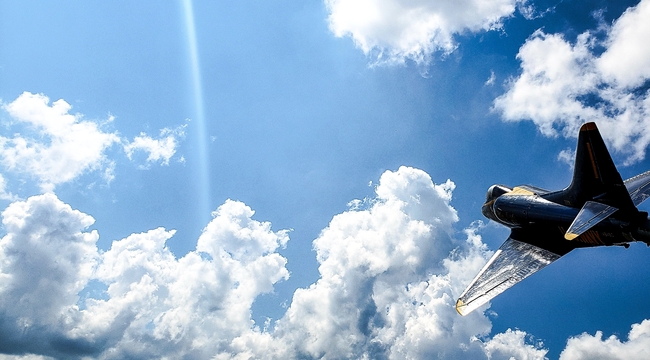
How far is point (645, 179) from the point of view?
28.1 meters

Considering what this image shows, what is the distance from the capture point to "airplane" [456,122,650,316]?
65.4 feet

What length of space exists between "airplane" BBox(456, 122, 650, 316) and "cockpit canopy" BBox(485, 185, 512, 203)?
0.94 ft

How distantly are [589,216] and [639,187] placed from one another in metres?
12.5

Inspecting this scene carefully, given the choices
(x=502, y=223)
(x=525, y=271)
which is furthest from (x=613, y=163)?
(x=502, y=223)

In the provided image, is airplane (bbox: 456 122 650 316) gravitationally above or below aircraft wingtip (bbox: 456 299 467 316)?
above

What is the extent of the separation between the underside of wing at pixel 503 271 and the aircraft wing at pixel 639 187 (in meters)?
7.81

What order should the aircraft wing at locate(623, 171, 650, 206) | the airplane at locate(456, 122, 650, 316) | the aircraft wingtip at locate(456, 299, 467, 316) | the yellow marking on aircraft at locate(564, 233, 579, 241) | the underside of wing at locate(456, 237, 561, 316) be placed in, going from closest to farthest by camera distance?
the yellow marking on aircraft at locate(564, 233, 579, 241) → the airplane at locate(456, 122, 650, 316) → the aircraft wingtip at locate(456, 299, 467, 316) → the underside of wing at locate(456, 237, 561, 316) → the aircraft wing at locate(623, 171, 650, 206)

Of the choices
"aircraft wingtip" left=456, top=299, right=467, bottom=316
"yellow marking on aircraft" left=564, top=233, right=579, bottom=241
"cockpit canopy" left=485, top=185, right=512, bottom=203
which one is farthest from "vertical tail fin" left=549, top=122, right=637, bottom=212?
"aircraft wingtip" left=456, top=299, right=467, bottom=316

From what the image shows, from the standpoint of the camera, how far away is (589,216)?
19094 millimetres

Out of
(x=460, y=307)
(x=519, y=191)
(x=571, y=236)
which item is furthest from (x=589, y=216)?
(x=519, y=191)

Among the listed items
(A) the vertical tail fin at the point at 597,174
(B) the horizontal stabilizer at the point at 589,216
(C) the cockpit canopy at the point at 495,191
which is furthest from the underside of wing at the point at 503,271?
(C) the cockpit canopy at the point at 495,191

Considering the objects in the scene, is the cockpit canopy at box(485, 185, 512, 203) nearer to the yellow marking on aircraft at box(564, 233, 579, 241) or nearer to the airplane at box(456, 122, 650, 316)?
the airplane at box(456, 122, 650, 316)

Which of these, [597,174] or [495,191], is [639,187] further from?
[495,191]

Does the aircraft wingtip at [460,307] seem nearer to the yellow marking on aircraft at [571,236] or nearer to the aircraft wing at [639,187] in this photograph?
the yellow marking on aircraft at [571,236]
